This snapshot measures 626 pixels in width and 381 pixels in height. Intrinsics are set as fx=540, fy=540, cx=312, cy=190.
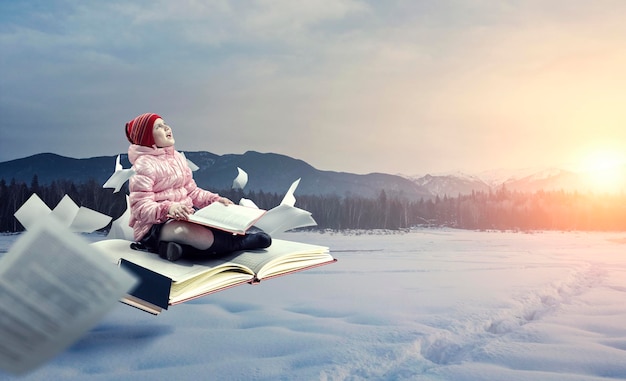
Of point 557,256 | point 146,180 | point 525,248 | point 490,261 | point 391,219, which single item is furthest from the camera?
point 391,219

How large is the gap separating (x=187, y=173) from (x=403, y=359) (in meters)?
1.30

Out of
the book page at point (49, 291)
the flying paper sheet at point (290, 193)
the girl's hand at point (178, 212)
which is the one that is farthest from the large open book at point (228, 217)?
the book page at point (49, 291)

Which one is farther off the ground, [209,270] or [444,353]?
[209,270]

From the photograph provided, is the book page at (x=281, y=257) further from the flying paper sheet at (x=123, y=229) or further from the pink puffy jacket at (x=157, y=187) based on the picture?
the flying paper sheet at (x=123, y=229)

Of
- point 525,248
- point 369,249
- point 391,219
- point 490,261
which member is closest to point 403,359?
point 490,261

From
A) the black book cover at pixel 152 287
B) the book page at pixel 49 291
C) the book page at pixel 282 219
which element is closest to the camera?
the book page at pixel 49 291

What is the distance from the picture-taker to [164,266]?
211cm

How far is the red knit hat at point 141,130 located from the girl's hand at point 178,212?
407 mm

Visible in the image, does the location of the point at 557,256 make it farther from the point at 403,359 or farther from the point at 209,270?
the point at 209,270

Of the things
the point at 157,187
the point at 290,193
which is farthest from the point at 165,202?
the point at 290,193

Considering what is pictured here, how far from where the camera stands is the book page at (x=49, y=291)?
3.86ft

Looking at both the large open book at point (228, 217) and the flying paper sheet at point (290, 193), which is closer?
the large open book at point (228, 217)

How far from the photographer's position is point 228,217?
7.38 ft

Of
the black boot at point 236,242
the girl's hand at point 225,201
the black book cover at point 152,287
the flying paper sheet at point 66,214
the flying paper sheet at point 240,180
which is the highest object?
the flying paper sheet at point 240,180
